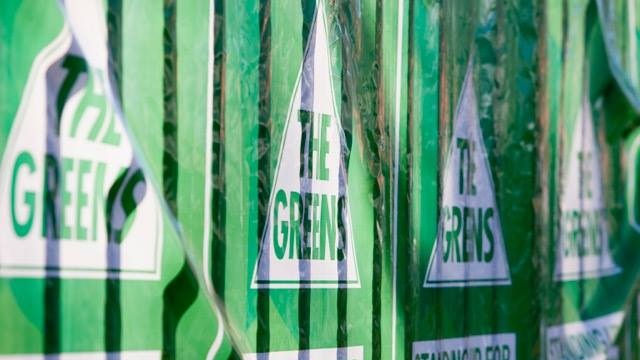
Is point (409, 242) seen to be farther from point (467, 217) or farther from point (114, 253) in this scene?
point (114, 253)

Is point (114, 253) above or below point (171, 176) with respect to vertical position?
below

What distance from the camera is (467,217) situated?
107 inches

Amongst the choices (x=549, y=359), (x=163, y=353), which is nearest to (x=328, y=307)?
(x=163, y=353)

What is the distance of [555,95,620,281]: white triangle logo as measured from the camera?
3.14 m

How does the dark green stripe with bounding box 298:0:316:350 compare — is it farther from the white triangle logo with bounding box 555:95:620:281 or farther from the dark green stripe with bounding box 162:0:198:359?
the white triangle logo with bounding box 555:95:620:281

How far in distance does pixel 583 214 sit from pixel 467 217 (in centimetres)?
61

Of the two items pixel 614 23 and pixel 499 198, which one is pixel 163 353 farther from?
pixel 614 23

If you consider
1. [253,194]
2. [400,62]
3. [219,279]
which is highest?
[400,62]

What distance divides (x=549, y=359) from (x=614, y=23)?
867mm

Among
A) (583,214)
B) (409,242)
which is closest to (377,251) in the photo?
(409,242)

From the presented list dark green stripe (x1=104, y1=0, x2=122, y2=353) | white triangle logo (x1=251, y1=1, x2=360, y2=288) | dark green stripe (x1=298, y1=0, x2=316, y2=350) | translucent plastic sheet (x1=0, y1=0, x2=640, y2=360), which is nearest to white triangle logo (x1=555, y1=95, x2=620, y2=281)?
translucent plastic sheet (x1=0, y1=0, x2=640, y2=360)

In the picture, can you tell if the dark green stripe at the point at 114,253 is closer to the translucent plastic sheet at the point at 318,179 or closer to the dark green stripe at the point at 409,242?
the translucent plastic sheet at the point at 318,179

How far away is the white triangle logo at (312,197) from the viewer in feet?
6.95

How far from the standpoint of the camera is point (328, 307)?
88.2 inches
